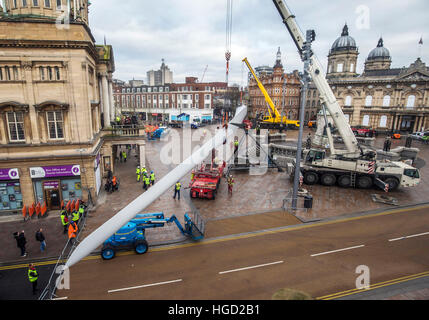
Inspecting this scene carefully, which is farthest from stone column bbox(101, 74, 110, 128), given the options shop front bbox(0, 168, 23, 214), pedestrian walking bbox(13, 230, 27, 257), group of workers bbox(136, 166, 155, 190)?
pedestrian walking bbox(13, 230, 27, 257)

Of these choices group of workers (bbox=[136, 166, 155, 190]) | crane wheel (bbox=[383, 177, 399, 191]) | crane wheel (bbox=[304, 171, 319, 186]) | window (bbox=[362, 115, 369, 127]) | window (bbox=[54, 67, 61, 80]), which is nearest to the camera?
window (bbox=[54, 67, 61, 80])

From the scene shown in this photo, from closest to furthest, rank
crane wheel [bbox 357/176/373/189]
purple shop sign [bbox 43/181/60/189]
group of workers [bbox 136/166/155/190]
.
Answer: purple shop sign [bbox 43/181/60/189] < group of workers [bbox 136/166/155/190] < crane wheel [bbox 357/176/373/189]

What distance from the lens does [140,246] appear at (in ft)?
42.7

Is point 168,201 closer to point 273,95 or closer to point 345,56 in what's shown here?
point 273,95

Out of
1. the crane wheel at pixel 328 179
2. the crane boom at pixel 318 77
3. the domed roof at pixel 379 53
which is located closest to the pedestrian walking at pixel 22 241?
the crane boom at pixel 318 77

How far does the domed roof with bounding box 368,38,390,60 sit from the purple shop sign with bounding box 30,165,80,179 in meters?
85.7

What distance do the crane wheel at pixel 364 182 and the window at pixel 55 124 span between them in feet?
78.8

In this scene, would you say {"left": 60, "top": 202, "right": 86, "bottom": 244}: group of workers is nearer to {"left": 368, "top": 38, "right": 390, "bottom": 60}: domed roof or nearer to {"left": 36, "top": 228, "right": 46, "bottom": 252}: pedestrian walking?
{"left": 36, "top": 228, "right": 46, "bottom": 252}: pedestrian walking

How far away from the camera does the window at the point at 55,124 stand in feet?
58.0

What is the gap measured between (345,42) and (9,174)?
264 feet

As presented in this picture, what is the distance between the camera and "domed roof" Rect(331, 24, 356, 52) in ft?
234
